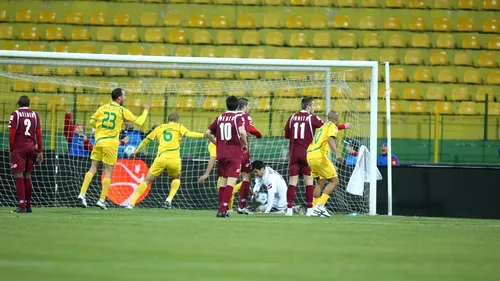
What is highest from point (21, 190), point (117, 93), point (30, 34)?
point (30, 34)

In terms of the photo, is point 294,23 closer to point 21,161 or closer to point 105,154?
point 105,154

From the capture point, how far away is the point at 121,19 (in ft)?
86.6

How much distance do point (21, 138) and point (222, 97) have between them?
822 centimetres

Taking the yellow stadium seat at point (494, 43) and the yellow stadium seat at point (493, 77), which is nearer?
the yellow stadium seat at point (493, 77)

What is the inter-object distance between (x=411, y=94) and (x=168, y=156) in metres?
9.33

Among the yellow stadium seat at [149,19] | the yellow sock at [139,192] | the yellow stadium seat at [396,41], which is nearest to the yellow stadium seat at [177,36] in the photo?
the yellow stadium seat at [149,19]

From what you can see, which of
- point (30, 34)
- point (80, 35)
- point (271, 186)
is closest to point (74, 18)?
point (80, 35)

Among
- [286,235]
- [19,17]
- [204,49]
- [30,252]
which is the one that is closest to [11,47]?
[19,17]

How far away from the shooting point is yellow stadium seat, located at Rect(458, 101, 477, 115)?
2488cm

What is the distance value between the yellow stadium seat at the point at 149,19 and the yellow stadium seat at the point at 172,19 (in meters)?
0.26

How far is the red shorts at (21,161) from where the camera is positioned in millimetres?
15445

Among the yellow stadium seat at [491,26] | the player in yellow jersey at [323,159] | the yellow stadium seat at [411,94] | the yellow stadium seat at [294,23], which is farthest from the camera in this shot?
the yellow stadium seat at [491,26]

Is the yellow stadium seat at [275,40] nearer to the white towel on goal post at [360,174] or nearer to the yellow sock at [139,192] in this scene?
the white towel on goal post at [360,174]

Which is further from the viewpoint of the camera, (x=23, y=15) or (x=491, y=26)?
(x=491, y=26)
